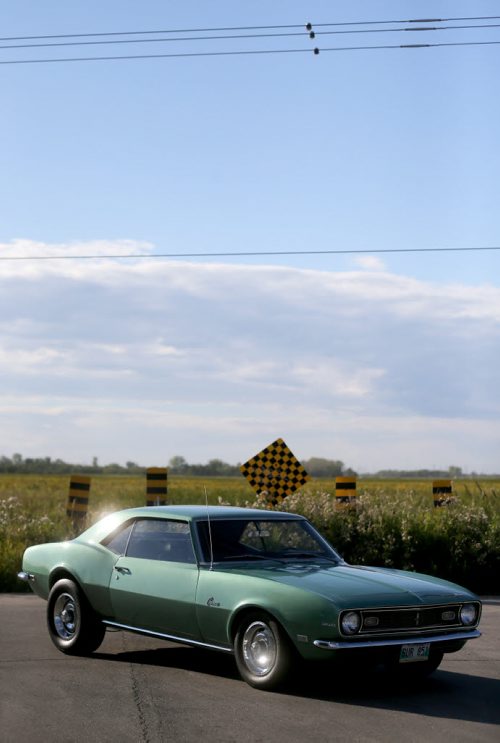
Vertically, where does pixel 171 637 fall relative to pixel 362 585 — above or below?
below

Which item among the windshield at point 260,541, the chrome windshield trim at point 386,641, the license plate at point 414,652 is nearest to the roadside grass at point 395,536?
the windshield at point 260,541

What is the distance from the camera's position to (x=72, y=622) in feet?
33.4

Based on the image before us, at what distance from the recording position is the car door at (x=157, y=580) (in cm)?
906

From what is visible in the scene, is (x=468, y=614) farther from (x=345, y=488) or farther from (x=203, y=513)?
(x=345, y=488)

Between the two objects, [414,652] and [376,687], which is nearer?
[414,652]

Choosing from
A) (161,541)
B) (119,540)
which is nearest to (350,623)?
(161,541)

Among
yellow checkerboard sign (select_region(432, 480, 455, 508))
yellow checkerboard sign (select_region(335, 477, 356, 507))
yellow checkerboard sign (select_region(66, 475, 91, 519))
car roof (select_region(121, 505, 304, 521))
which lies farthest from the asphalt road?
yellow checkerboard sign (select_region(66, 475, 91, 519))

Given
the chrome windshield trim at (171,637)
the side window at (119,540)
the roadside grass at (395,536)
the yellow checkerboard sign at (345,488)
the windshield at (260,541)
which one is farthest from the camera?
the yellow checkerboard sign at (345,488)

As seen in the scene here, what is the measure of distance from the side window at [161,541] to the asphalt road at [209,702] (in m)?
0.91

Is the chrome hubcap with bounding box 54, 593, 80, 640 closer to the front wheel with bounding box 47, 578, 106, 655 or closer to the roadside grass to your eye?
the front wheel with bounding box 47, 578, 106, 655

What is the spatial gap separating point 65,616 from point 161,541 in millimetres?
1307

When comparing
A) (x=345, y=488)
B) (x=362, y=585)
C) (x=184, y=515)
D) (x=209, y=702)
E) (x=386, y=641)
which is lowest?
(x=209, y=702)

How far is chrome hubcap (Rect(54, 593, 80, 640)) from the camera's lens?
33.2 ft

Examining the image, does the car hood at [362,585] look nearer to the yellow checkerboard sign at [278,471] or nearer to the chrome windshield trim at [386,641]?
the chrome windshield trim at [386,641]
